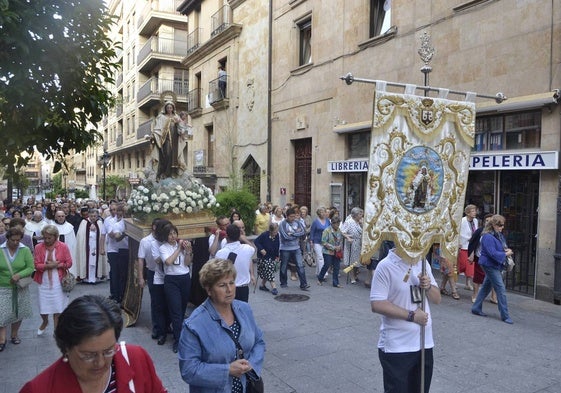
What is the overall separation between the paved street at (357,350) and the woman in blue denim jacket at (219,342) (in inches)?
90.1

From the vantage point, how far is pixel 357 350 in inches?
247

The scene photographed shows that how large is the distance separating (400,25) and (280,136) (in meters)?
7.31

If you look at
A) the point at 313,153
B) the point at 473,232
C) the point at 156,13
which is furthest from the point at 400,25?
the point at 156,13

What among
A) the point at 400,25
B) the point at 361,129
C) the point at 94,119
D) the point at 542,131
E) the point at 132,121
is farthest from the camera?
the point at 132,121

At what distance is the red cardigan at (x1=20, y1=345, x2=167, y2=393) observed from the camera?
195 cm

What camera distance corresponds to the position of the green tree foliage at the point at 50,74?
362cm

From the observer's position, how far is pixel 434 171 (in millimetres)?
3955

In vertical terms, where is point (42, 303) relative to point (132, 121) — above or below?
below

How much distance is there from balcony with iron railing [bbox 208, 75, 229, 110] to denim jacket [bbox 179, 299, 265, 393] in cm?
2122

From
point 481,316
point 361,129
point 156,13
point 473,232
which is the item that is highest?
point 156,13

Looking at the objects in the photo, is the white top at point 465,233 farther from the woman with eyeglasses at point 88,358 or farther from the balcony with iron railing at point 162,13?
the balcony with iron railing at point 162,13

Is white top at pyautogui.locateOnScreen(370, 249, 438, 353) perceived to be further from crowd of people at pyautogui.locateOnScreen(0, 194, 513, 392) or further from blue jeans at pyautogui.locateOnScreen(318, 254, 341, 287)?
blue jeans at pyautogui.locateOnScreen(318, 254, 341, 287)

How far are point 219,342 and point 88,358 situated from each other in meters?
1.03

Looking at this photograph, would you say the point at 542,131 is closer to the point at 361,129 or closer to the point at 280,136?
the point at 361,129
